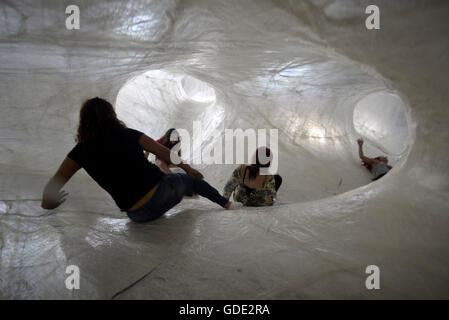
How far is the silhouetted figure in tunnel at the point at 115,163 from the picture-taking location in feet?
4.91

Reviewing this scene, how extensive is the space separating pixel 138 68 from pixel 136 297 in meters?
3.15

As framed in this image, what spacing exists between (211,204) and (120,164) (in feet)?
3.73

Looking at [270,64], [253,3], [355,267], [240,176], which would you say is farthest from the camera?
[270,64]

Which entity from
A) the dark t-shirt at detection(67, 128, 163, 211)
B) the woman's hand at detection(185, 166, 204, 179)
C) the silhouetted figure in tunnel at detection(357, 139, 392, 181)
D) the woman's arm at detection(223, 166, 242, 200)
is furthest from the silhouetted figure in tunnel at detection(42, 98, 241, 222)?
the silhouetted figure in tunnel at detection(357, 139, 392, 181)

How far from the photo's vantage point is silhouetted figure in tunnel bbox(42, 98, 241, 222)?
4.91 feet

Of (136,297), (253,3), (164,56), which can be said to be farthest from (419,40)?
(164,56)

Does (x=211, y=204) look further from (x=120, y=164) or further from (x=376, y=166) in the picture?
(x=376, y=166)

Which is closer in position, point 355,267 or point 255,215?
point 355,267

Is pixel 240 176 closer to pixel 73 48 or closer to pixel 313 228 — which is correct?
pixel 313 228

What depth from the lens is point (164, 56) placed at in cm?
338

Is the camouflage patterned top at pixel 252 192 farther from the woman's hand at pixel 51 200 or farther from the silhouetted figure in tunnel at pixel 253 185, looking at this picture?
the woman's hand at pixel 51 200

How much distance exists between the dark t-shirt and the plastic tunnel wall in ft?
1.00

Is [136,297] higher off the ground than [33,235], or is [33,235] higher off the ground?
[33,235]
